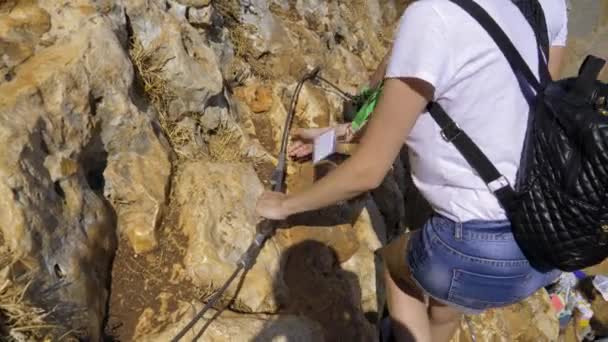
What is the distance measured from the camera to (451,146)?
172cm

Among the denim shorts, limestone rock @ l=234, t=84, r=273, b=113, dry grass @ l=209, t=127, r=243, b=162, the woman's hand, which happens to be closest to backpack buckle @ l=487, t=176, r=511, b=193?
the denim shorts

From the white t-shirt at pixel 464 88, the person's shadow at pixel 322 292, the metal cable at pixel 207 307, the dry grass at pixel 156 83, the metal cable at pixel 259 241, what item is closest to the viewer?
the white t-shirt at pixel 464 88

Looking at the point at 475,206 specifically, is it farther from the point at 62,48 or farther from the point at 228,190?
the point at 62,48

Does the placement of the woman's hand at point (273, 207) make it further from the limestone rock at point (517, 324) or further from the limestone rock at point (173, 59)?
the limestone rock at point (517, 324)

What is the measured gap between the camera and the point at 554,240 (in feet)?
5.72

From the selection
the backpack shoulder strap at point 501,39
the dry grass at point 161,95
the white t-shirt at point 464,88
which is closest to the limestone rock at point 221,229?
the dry grass at point 161,95

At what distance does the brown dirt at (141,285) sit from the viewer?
235cm

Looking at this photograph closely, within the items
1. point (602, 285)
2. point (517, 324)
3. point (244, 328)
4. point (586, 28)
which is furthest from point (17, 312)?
point (586, 28)

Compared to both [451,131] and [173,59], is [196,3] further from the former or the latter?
[451,131]

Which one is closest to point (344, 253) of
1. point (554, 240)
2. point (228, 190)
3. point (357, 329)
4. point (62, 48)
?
point (357, 329)

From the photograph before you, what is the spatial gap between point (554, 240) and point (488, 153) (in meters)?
0.36

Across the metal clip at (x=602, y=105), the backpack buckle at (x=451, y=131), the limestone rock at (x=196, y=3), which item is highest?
the metal clip at (x=602, y=105)

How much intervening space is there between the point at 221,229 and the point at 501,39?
1654 mm

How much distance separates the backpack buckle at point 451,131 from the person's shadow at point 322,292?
4.51ft
